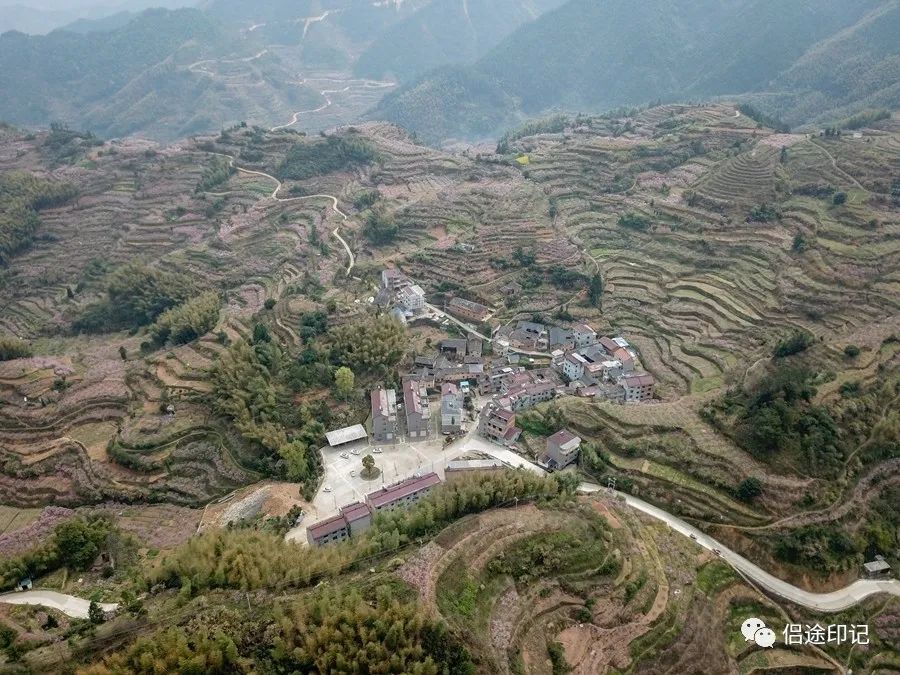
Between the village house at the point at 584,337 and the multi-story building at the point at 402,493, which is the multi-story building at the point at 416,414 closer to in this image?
the multi-story building at the point at 402,493

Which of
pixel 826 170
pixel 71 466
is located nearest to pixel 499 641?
pixel 71 466

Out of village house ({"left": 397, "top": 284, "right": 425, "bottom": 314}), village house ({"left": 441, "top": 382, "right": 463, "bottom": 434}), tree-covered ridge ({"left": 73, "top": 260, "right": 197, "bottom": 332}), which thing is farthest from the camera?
tree-covered ridge ({"left": 73, "top": 260, "right": 197, "bottom": 332})

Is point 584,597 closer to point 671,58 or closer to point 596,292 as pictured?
point 596,292

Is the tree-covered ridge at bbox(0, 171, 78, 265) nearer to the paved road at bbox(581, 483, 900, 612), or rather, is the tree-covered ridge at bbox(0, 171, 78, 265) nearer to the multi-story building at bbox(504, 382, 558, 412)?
the multi-story building at bbox(504, 382, 558, 412)

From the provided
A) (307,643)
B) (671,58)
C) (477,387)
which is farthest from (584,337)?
(671,58)

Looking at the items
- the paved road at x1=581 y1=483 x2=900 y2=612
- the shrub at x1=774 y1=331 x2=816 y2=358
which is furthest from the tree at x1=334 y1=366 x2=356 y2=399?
the shrub at x1=774 y1=331 x2=816 y2=358
